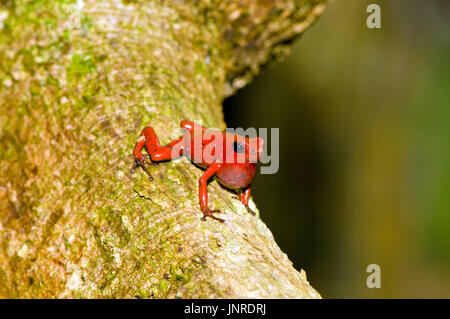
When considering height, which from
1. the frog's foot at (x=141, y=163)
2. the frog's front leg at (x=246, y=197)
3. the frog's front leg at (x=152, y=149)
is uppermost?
the frog's front leg at (x=152, y=149)

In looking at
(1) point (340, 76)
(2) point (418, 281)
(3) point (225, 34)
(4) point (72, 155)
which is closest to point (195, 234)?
(4) point (72, 155)

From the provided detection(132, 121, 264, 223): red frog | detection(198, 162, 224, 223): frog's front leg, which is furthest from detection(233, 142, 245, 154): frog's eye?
detection(198, 162, 224, 223): frog's front leg

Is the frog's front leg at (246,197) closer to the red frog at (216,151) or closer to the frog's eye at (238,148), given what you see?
the red frog at (216,151)

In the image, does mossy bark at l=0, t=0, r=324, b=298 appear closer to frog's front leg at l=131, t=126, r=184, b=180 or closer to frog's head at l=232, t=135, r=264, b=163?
frog's front leg at l=131, t=126, r=184, b=180

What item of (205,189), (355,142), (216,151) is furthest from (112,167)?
(355,142)

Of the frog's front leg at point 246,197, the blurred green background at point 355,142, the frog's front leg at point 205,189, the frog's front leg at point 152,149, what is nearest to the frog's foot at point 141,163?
the frog's front leg at point 152,149

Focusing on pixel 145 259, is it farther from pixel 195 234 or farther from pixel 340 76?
pixel 340 76
